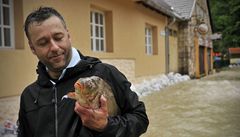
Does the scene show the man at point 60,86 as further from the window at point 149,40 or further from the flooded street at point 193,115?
the window at point 149,40

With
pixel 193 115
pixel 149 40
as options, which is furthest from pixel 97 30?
pixel 149 40

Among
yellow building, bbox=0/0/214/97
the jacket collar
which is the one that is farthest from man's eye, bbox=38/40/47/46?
yellow building, bbox=0/0/214/97

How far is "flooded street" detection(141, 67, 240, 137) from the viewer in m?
6.74

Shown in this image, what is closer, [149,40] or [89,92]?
[89,92]

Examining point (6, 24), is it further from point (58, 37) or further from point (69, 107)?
point (69, 107)

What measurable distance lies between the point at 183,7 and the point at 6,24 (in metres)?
17.1

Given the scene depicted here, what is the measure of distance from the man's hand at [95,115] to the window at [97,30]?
835 centimetres

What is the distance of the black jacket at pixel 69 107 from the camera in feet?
5.49

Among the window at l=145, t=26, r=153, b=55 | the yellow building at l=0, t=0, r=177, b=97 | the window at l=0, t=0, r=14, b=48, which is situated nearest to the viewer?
the window at l=0, t=0, r=14, b=48

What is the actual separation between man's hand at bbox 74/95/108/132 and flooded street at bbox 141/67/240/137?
Answer: 5.09 metres

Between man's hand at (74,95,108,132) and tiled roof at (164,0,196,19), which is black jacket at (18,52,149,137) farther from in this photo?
tiled roof at (164,0,196,19)

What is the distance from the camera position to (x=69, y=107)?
5.56ft

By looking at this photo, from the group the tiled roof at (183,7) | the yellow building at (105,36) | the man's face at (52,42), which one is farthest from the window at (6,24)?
the tiled roof at (183,7)

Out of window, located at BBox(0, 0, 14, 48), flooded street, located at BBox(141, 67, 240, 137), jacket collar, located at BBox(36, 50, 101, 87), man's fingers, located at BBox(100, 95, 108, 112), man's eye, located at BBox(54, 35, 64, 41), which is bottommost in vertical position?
flooded street, located at BBox(141, 67, 240, 137)
